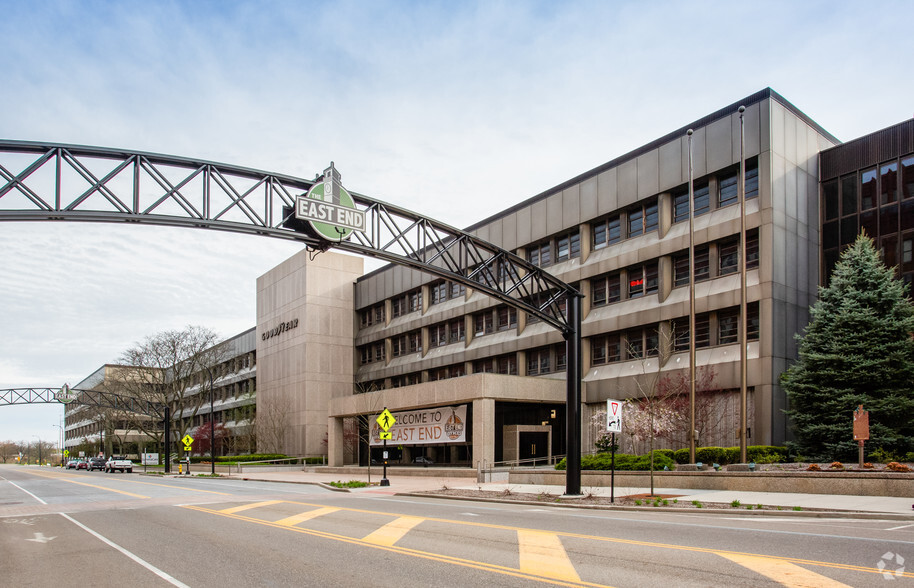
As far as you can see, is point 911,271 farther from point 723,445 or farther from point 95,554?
point 95,554

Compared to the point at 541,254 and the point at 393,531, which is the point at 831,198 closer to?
the point at 541,254

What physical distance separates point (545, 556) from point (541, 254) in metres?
35.9

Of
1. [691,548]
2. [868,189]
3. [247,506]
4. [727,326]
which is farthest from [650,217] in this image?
[691,548]

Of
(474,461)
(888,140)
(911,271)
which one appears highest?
(888,140)

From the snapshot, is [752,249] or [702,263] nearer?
[752,249]

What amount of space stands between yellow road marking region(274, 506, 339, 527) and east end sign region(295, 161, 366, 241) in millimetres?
7054

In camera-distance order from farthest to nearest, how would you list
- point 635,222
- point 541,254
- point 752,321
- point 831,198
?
point 541,254 → point 635,222 → point 831,198 → point 752,321

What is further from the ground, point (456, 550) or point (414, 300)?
point (414, 300)

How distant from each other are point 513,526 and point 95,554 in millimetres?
7485

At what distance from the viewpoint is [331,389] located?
65812 mm

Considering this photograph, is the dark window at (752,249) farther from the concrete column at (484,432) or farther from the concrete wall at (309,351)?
the concrete wall at (309,351)

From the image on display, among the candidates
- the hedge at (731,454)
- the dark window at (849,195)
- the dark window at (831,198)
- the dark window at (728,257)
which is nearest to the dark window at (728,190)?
the dark window at (728,257)

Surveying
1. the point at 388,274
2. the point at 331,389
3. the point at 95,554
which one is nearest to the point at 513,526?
the point at 95,554

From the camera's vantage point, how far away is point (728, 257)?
3444 cm
